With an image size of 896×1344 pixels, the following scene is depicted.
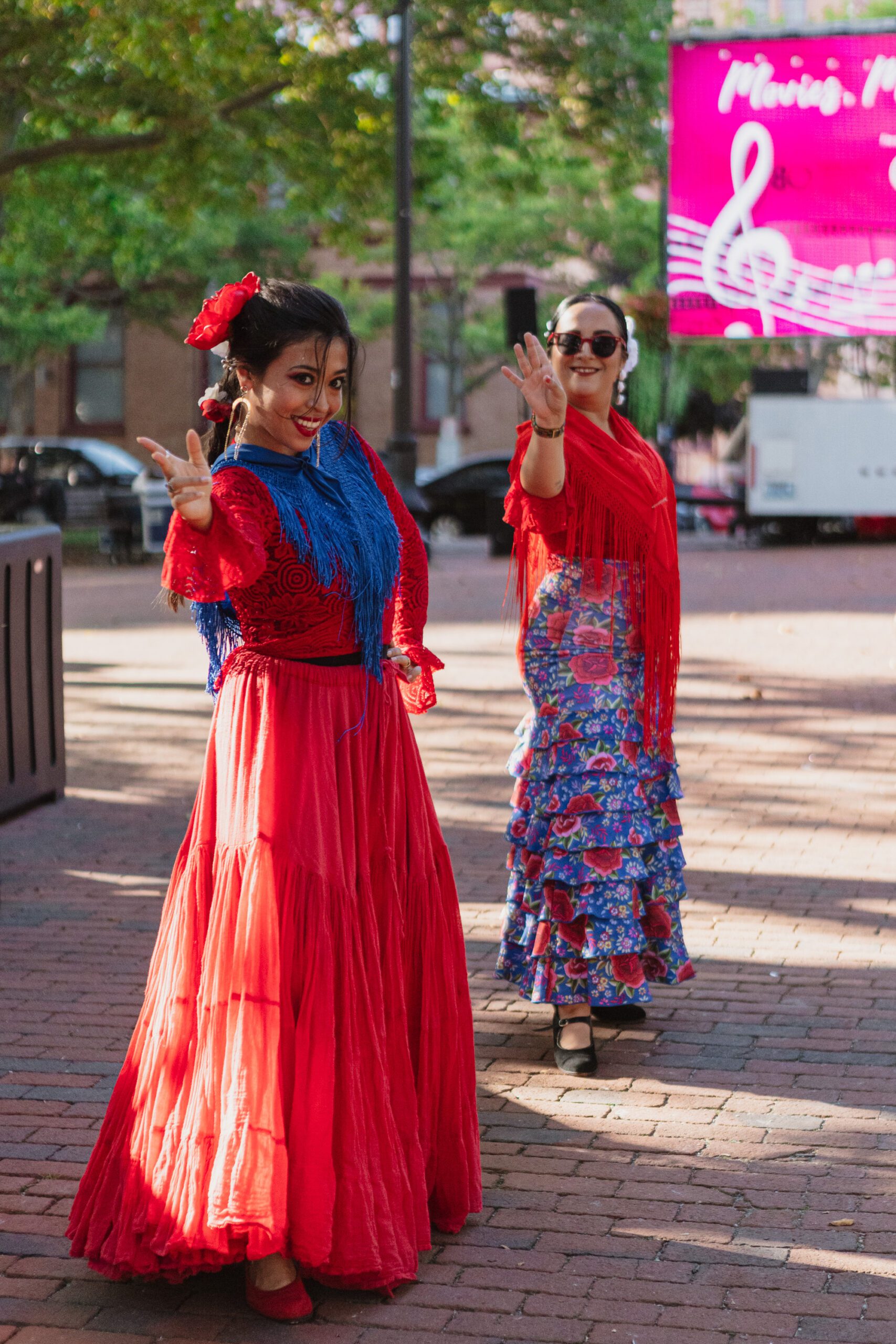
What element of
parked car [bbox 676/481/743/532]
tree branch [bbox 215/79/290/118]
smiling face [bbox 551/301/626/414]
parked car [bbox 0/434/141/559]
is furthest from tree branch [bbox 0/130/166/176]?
smiling face [bbox 551/301/626/414]

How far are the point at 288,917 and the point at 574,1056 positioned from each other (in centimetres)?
159

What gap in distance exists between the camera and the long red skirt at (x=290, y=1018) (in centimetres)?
320

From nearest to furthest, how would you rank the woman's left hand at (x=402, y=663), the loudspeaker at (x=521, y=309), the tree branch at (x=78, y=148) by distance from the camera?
the woman's left hand at (x=402, y=663) < the loudspeaker at (x=521, y=309) < the tree branch at (x=78, y=148)

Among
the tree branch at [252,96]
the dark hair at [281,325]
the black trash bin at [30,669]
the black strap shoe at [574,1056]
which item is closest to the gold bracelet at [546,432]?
the dark hair at [281,325]

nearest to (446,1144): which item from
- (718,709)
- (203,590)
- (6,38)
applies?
(203,590)

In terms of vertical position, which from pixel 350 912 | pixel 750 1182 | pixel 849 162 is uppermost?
pixel 849 162

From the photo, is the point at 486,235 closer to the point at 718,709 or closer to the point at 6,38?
the point at 6,38

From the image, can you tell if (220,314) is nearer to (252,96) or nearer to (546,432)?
(546,432)

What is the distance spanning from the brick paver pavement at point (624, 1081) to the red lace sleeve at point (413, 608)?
1.14 meters

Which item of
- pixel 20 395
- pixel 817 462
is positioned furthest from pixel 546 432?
pixel 20 395

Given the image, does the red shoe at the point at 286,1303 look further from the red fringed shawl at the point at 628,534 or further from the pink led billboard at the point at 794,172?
the pink led billboard at the point at 794,172

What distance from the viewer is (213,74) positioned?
1558 cm

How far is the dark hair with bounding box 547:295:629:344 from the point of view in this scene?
472cm

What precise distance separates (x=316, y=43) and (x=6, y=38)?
3974 mm
